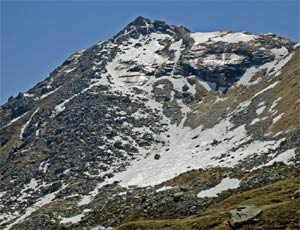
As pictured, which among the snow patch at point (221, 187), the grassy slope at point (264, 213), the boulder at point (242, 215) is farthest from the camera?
the snow patch at point (221, 187)

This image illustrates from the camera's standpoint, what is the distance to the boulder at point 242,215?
70.9 metres

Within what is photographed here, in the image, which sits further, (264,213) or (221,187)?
(221,187)

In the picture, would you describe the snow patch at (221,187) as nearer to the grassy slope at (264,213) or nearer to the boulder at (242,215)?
the grassy slope at (264,213)

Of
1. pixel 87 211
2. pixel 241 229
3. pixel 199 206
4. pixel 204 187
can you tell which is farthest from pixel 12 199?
pixel 241 229

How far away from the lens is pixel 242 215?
7188 cm

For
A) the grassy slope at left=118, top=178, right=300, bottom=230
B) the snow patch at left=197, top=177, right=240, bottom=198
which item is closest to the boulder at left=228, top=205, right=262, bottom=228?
the grassy slope at left=118, top=178, right=300, bottom=230

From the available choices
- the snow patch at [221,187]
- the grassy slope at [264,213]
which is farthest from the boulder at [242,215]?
the snow patch at [221,187]

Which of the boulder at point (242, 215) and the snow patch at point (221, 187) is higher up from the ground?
the snow patch at point (221, 187)

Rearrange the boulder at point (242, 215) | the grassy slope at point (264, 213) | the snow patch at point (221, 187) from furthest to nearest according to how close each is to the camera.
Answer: the snow patch at point (221, 187), the boulder at point (242, 215), the grassy slope at point (264, 213)

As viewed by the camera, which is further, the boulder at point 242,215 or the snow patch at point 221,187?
the snow patch at point 221,187

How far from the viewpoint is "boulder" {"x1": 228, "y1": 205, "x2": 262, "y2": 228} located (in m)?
70.9

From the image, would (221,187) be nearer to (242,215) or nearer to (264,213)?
(264,213)

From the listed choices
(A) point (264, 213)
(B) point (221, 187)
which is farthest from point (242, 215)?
(B) point (221, 187)

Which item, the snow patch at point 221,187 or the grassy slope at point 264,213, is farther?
the snow patch at point 221,187
